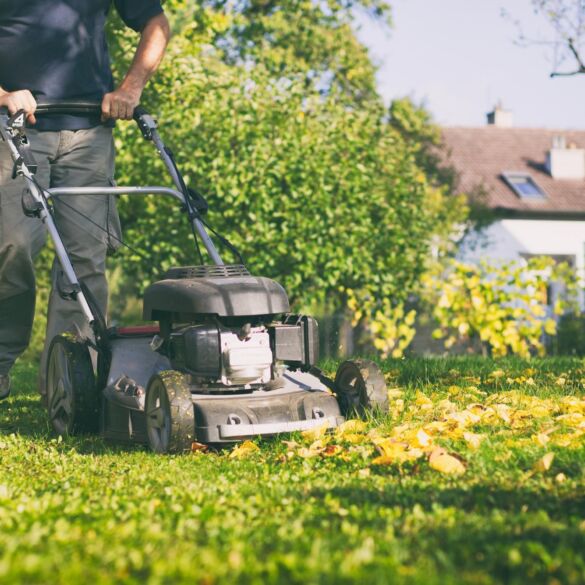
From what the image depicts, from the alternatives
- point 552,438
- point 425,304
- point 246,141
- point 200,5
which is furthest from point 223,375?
point 200,5

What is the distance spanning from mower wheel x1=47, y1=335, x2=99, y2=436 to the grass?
0.28 ft

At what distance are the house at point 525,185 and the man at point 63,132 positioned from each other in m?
19.7

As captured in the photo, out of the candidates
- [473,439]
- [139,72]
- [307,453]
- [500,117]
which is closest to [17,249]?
[139,72]

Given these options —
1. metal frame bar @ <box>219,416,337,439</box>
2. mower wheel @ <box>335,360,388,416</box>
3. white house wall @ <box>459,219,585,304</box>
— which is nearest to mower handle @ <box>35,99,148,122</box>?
mower wheel @ <box>335,360,388,416</box>

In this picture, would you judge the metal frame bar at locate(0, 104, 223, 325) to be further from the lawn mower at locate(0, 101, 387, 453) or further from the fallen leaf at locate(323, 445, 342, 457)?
the fallen leaf at locate(323, 445, 342, 457)

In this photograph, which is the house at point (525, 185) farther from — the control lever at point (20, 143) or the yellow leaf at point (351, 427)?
the yellow leaf at point (351, 427)

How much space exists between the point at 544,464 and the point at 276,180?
30.8 ft

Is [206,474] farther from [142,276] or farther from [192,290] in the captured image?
[142,276]

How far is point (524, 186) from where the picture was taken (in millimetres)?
28172

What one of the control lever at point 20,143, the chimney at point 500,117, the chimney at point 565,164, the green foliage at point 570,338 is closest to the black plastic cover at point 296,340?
the control lever at point 20,143

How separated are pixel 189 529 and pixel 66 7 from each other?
306 cm

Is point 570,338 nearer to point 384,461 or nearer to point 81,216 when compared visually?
point 81,216

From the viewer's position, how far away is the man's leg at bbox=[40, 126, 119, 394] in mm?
4871

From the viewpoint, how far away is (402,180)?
537 inches
